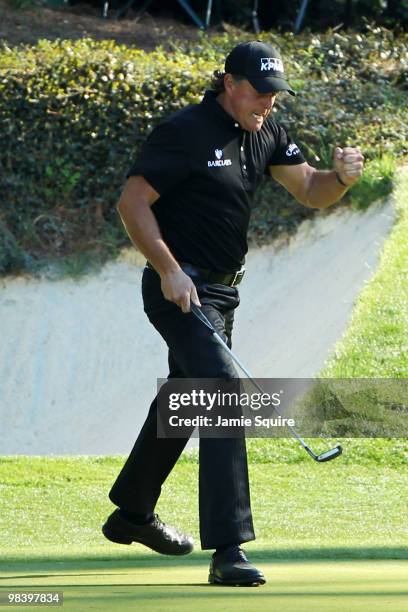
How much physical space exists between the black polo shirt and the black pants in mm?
158

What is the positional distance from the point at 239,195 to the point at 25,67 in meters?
9.20

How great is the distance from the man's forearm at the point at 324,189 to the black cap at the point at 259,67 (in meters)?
0.54

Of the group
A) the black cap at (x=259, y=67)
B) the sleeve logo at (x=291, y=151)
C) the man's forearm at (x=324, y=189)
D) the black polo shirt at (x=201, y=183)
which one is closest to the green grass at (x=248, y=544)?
the black polo shirt at (x=201, y=183)

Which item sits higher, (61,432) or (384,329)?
(384,329)

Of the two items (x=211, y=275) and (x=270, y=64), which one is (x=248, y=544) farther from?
(x=270, y=64)

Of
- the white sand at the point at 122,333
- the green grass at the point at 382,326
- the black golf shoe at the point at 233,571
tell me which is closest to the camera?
the black golf shoe at the point at 233,571

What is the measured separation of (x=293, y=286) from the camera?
14250 millimetres

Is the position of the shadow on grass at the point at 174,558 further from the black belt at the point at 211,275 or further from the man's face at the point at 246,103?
the man's face at the point at 246,103

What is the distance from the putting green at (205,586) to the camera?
13.9ft

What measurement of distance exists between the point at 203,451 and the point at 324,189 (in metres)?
1.47

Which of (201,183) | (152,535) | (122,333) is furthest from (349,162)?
(122,333)

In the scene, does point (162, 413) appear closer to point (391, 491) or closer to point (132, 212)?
point (132, 212)

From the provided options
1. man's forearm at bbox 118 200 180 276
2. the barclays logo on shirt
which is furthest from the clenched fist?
man's forearm at bbox 118 200 180 276

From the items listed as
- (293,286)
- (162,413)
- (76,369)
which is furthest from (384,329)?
(162,413)
